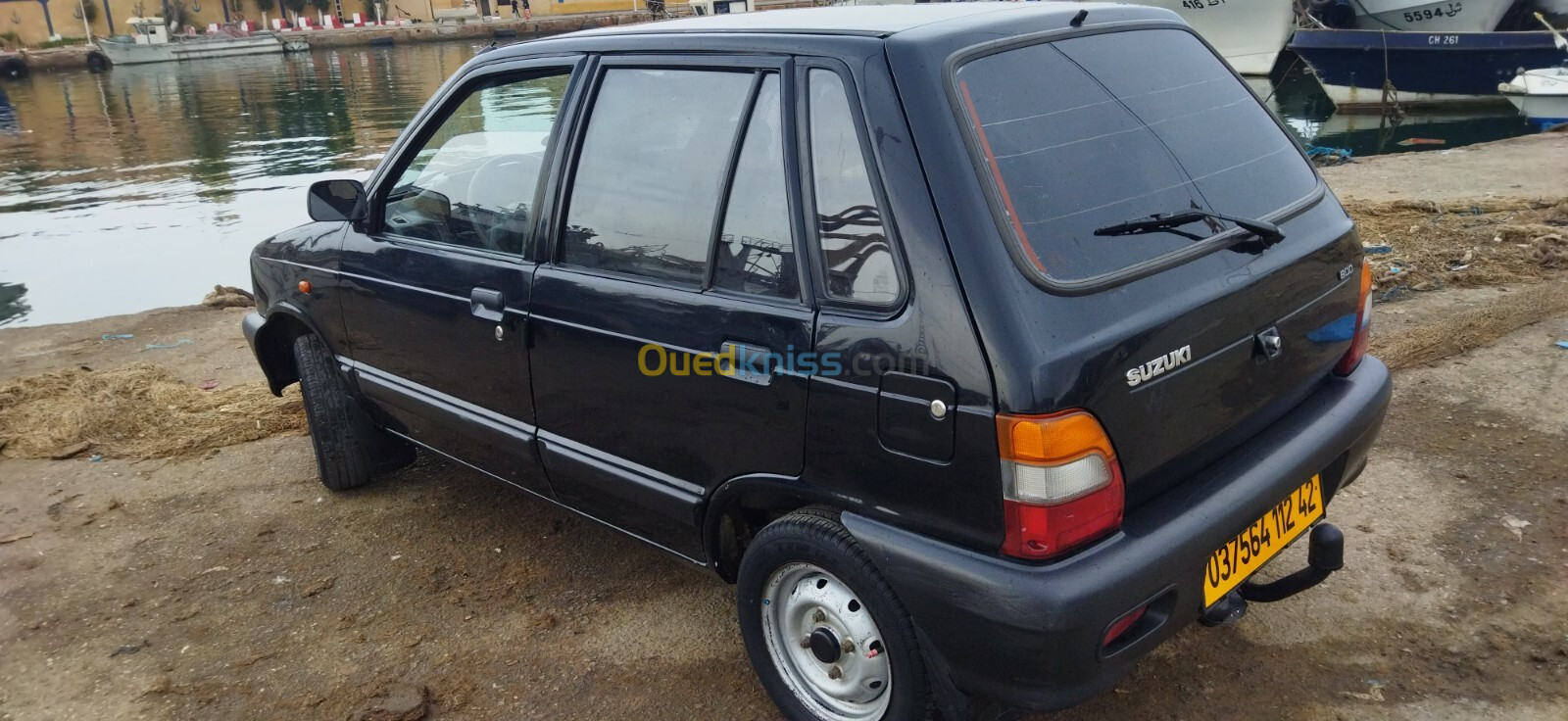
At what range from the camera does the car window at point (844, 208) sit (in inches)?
90.5

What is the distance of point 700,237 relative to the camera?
2703mm

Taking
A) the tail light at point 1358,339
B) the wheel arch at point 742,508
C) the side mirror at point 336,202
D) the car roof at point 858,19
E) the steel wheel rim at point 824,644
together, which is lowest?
the steel wheel rim at point 824,644

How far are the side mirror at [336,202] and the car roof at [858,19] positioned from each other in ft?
4.53

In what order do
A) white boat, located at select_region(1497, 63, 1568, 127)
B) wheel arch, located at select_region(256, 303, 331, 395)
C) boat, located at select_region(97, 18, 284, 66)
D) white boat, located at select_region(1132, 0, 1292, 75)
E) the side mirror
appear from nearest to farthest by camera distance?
the side mirror → wheel arch, located at select_region(256, 303, 331, 395) → white boat, located at select_region(1497, 63, 1568, 127) → white boat, located at select_region(1132, 0, 1292, 75) → boat, located at select_region(97, 18, 284, 66)

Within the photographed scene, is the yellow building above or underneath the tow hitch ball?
above

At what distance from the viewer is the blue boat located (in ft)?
54.5

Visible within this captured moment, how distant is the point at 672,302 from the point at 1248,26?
24.1 m

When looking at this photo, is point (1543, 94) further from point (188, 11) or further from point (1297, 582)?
point (188, 11)

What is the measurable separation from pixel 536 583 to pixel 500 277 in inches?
45.1

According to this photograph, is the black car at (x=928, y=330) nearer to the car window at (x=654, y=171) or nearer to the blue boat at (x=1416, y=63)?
the car window at (x=654, y=171)

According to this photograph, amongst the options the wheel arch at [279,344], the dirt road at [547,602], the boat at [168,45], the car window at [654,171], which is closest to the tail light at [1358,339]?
the dirt road at [547,602]

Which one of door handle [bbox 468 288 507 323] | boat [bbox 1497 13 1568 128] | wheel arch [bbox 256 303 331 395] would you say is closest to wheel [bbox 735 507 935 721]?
door handle [bbox 468 288 507 323]

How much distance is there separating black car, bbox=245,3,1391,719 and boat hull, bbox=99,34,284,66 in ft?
202

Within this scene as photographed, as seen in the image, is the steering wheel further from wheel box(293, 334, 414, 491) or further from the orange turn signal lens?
the orange turn signal lens
